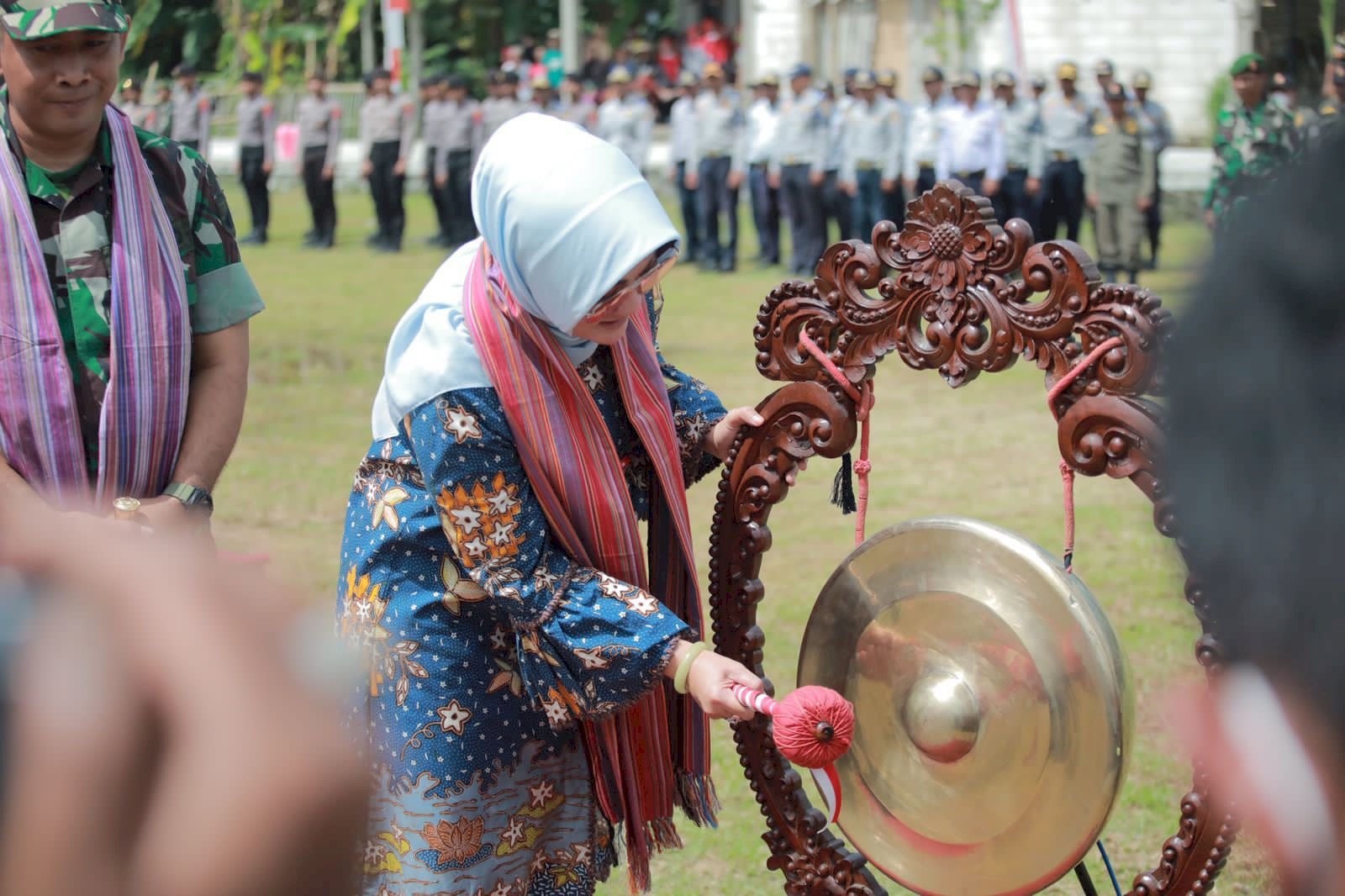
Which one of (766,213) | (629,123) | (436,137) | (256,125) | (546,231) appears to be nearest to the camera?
(546,231)

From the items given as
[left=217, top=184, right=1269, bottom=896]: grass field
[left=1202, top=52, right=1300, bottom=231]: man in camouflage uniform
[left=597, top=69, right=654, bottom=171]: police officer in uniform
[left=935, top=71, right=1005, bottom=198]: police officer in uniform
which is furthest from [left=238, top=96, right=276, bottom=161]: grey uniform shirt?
[left=1202, top=52, right=1300, bottom=231]: man in camouflage uniform

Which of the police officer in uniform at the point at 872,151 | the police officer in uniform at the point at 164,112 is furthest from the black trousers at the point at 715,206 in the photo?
the police officer in uniform at the point at 164,112

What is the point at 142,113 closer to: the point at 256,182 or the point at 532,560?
the point at 256,182

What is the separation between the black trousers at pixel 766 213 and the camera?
14.1 meters

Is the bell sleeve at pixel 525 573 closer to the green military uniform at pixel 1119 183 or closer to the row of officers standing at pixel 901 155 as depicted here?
the row of officers standing at pixel 901 155

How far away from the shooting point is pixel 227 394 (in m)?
2.43

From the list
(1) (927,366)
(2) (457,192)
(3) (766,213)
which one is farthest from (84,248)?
(2) (457,192)

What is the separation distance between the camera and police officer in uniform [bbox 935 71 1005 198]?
42.0 ft

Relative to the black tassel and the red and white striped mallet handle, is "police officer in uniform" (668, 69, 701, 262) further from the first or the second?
the red and white striped mallet handle

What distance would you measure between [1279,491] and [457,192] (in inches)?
603

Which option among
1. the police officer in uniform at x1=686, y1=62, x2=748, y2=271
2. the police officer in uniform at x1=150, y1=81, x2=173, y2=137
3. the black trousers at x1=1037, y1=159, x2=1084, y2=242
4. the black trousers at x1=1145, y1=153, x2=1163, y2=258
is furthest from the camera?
the police officer in uniform at x1=150, y1=81, x2=173, y2=137

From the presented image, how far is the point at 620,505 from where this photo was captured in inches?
84.0

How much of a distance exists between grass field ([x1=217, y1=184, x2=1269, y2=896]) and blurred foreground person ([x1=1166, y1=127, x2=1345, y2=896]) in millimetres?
65

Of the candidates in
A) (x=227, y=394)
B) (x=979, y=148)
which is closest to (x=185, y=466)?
(x=227, y=394)
